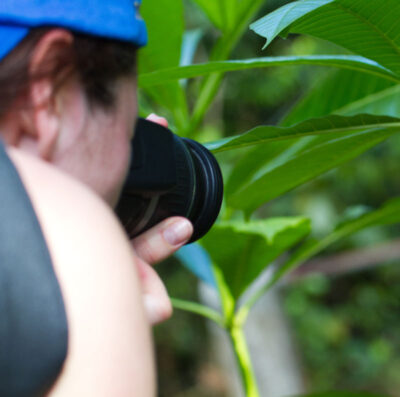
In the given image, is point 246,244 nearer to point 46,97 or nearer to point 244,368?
point 244,368

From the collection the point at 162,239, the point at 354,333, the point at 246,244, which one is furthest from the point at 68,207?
the point at 354,333

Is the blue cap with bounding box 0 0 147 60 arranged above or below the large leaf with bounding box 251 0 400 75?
above

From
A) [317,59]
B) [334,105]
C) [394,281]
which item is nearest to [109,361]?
[317,59]

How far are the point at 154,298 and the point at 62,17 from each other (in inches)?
5.7

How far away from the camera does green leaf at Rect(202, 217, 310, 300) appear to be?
0.66 meters

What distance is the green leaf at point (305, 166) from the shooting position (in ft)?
1.86

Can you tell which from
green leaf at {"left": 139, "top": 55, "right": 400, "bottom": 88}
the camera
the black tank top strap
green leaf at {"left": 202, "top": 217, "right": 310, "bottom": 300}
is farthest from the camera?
green leaf at {"left": 202, "top": 217, "right": 310, "bottom": 300}

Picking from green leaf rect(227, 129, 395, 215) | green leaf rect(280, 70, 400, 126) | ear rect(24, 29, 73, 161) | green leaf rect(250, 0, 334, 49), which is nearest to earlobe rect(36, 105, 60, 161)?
ear rect(24, 29, 73, 161)

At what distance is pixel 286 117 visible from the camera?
730 millimetres

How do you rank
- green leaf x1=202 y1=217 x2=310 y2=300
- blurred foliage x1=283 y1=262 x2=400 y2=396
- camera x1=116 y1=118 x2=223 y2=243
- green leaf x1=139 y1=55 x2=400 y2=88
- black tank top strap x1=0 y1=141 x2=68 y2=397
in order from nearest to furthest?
1. black tank top strap x1=0 y1=141 x2=68 y2=397
2. camera x1=116 y1=118 x2=223 y2=243
3. green leaf x1=139 y1=55 x2=400 y2=88
4. green leaf x1=202 y1=217 x2=310 y2=300
5. blurred foliage x1=283 y1=262 x2=400 y2=396

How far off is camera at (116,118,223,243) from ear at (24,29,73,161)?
0.23ft

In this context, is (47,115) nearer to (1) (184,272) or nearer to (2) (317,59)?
(2) (317,59)

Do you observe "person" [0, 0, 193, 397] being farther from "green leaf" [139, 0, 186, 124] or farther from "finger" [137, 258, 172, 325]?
"green leaf" [139, 0, 186, 124]

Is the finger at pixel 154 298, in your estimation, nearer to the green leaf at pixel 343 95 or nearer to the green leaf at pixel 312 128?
the green leaf at pixel 312 128
